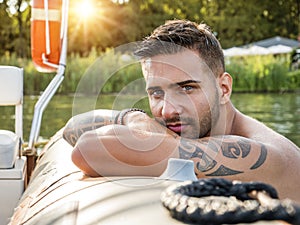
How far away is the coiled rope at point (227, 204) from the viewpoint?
0.82m

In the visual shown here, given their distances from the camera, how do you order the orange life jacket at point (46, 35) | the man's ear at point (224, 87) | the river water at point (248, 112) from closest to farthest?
the man's ear at point (224, 87), the orange life jacket at point (46, 35), the river water at point (248, 112)

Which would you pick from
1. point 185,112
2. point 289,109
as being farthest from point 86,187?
point 289,109

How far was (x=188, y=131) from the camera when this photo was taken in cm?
145

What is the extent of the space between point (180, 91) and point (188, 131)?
87 mm

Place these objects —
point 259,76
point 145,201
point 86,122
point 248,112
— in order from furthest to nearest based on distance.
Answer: point 259,76 → point 248,112 → point 86,122 → point 145,201

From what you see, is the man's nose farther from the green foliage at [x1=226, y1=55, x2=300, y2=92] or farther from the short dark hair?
the green foliage at [x1=226, y1=55, x2=300, y2=92]

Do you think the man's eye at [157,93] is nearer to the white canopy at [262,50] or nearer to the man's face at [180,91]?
the man's face at [180,91]

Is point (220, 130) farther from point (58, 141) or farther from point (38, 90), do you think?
point (38, 90)

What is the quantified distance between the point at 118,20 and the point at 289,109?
18487 millimetres

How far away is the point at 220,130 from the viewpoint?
158 centimetres

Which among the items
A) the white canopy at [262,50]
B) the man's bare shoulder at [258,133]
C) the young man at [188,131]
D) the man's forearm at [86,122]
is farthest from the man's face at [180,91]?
the white canopy at [262,50]

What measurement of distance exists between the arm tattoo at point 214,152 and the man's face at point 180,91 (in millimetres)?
105

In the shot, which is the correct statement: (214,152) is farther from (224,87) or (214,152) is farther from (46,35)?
(46,35)

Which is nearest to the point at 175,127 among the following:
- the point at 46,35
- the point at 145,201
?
the point at 145,201
